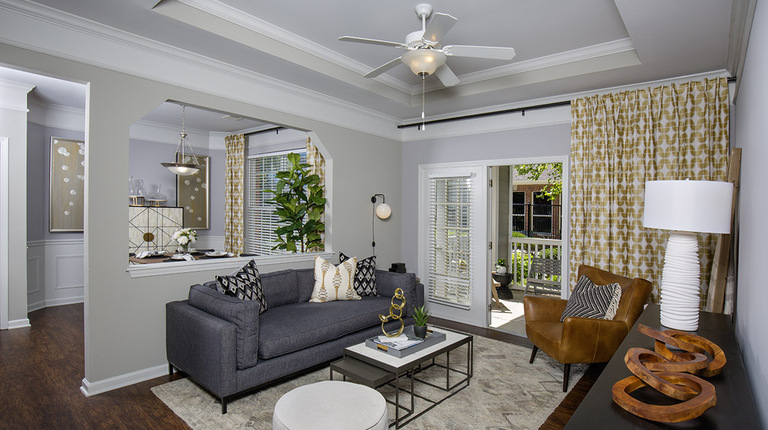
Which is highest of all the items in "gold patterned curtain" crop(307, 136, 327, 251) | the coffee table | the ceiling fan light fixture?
the ceiling fan light fixture

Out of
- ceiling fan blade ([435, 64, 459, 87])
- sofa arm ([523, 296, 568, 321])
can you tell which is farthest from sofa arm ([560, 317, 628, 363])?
ceiling fan blade ([435, 64, 459, 87])

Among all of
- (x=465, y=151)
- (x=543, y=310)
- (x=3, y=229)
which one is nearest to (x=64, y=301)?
(x=3, y=229)

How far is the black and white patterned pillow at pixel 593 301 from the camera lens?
3.27 meters

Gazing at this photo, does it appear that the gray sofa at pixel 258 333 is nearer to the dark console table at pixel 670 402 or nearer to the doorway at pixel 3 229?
the dark console table at pixel 670 402

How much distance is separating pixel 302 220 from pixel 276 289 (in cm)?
116

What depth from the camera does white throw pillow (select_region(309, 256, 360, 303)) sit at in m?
3.99

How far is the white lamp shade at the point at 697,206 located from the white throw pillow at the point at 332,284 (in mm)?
2759

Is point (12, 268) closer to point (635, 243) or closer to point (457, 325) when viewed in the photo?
point (457, 325)

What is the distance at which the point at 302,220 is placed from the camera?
15.5 ft

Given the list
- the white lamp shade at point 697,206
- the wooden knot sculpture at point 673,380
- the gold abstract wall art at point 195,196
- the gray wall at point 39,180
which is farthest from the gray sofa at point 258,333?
the gold abstract wall art at point 195,196

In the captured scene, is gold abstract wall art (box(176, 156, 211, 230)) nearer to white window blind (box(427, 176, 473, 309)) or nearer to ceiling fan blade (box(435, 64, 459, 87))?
white window blind (box(427, 176, 473, 309))

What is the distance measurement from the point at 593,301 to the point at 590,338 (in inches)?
17.7

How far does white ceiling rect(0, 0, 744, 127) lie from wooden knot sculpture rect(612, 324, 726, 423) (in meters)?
2.02

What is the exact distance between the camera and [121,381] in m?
3.10
